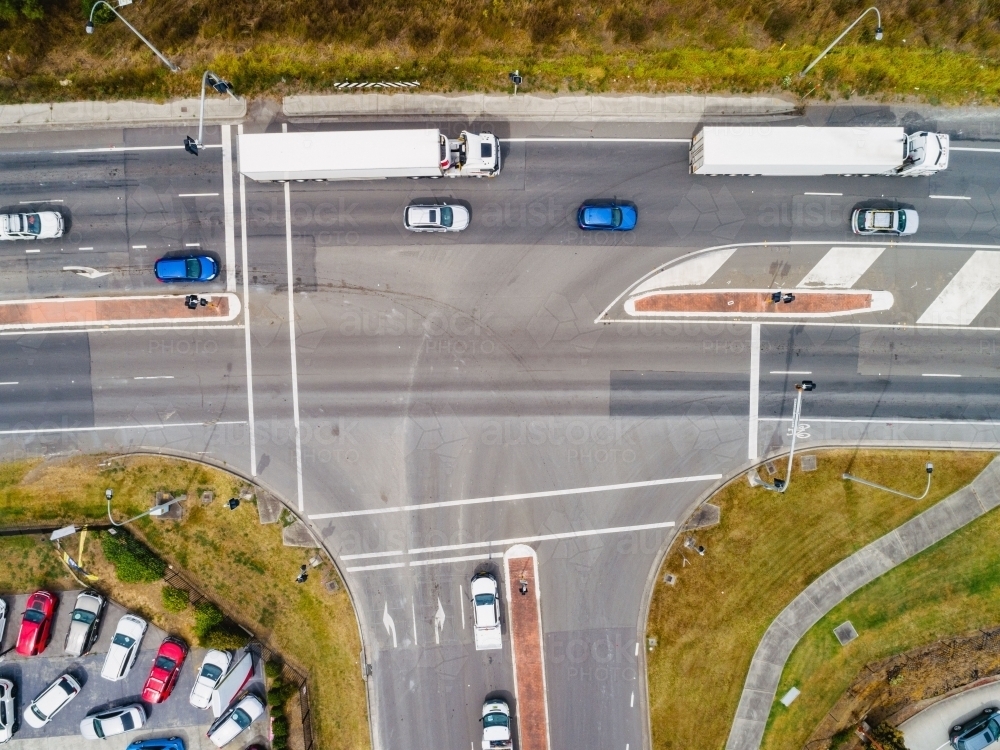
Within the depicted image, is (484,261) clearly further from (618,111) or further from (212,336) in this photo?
(212,336)

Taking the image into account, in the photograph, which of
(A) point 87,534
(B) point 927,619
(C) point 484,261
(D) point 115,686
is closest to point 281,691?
(D) point 115,686

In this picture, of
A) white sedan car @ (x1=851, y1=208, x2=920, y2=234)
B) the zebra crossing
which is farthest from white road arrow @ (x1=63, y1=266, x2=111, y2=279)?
white sedan car @ (x1=851, y1=208, x2=920, y2=234)

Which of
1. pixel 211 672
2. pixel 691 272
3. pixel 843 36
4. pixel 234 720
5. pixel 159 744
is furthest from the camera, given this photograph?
pixel 691 272

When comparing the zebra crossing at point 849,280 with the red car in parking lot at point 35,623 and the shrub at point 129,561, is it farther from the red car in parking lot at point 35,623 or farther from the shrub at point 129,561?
the red car in parking lot at point 35,623

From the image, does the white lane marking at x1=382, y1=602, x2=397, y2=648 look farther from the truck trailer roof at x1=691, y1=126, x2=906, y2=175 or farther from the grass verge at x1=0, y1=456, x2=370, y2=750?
the truck trailer roof at x1=691, y1=126, x2=906, y2=175

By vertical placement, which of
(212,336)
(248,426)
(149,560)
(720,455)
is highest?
(212,336)

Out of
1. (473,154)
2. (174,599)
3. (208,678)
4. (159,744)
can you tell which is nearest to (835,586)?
(473,154)

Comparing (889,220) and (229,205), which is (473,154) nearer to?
(229,205)
